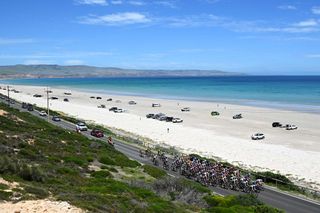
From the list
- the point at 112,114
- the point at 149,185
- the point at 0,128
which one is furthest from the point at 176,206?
the point at 112,114

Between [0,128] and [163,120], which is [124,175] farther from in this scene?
[163,120]

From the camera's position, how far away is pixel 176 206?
1691 cm

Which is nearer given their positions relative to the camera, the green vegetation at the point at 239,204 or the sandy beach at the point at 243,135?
the green vegetation at the point at 239,204

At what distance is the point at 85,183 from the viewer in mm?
19516

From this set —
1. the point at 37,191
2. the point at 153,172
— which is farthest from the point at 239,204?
the point at 37,191

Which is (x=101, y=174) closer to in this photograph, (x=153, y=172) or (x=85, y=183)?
(x=85, y=183)

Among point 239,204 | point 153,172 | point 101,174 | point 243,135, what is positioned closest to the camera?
point 239,204

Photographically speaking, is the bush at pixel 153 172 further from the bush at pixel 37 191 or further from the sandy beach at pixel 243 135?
the bush at pixel 37 191

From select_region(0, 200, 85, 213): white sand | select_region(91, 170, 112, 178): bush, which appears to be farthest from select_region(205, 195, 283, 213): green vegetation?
select_region(0, 200, 85, 213): white sand

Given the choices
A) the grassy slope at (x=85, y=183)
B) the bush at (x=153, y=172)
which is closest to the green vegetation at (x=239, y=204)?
the grassy slope at (x=85, y=183)

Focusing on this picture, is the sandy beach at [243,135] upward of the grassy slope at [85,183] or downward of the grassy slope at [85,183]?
downward

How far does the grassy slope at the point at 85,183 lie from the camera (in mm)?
14742

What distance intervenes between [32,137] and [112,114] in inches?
2214

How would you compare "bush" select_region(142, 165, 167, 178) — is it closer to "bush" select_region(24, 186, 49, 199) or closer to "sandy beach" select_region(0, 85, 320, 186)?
"sandy beach" select_region(0, 85, 320, 186)
